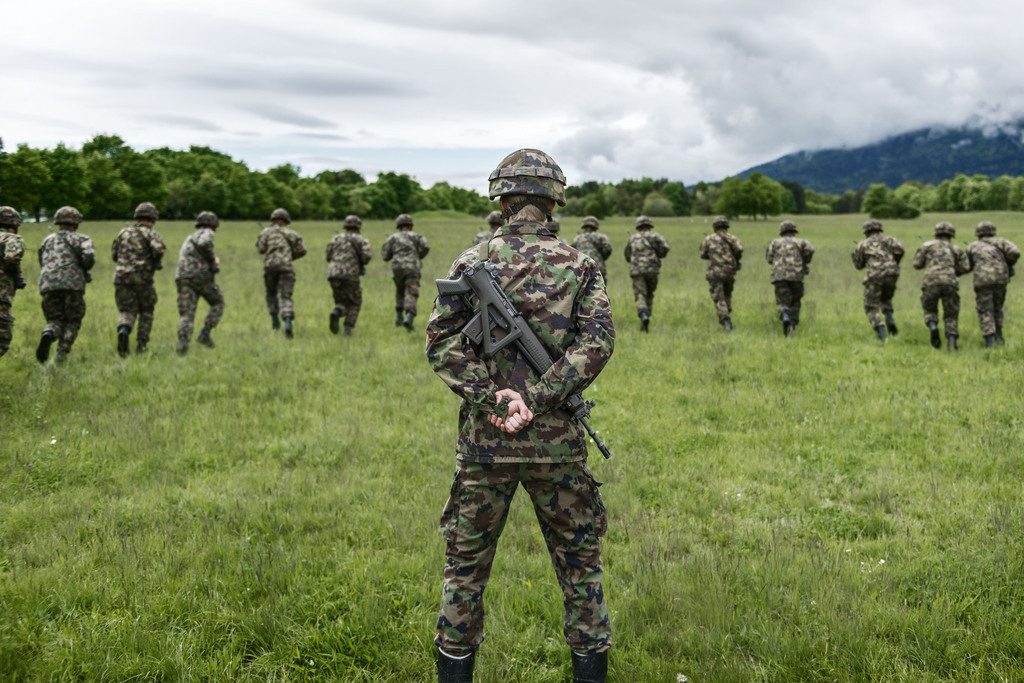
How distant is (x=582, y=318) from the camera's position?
3207mm

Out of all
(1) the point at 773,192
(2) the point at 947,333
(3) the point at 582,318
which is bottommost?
(2) the point at 947,333

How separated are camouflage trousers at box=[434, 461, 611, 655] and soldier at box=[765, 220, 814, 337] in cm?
1040

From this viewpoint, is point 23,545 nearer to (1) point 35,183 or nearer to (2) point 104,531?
(2) point 104,531

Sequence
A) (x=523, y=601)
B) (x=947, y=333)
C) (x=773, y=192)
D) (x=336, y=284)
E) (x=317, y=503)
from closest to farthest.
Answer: (x=523, y=601)
(x=317, y=503)
(x=947, y=333)
(x=336, y=284)
(x=773, y=192)

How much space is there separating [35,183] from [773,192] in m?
75.2

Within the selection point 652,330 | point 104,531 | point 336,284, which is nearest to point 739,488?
point 104,531

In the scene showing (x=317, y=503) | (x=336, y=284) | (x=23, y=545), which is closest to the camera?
(x=23, y=545)

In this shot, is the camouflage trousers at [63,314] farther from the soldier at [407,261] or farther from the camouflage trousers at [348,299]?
the soldier at [407,261]

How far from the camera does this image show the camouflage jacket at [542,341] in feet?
10.1

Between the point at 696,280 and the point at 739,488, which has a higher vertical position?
the point at 696,280

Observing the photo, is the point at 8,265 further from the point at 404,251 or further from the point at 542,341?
the point at 542,341

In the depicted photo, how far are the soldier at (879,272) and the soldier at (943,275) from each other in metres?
0.70

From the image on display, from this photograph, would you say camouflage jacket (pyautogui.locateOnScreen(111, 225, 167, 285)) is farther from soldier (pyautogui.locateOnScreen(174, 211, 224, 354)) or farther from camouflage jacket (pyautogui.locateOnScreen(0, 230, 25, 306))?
camouflage jacket (pyautogui.locateOnScreen(0, 230, 25, 306))

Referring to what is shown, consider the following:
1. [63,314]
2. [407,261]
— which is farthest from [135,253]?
[407,261]
